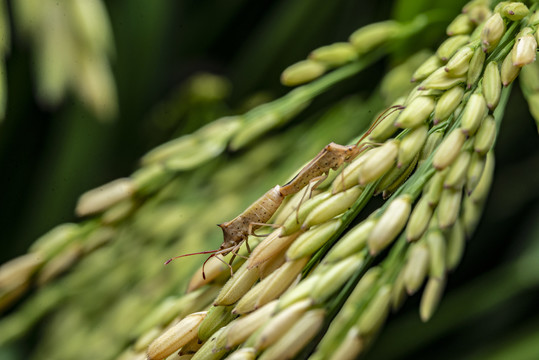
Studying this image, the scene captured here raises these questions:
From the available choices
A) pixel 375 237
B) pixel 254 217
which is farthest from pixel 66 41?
pixel 375 237

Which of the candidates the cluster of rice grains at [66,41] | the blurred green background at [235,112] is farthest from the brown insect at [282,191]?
the cluster of rice grains at [66,41]

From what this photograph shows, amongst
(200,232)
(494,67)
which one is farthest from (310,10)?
(494,67)

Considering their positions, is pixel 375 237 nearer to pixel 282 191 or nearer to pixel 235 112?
pixel 282 191

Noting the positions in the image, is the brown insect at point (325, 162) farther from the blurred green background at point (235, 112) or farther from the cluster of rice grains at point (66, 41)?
the cluster of rice grains at point (66, 41)

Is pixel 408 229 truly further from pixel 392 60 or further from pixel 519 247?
pixel 519 247

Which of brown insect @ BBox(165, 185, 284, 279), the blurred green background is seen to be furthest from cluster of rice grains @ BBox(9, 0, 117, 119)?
brown insect @ BBox(165, 185, 284, 279)
